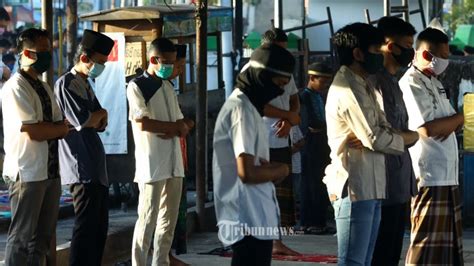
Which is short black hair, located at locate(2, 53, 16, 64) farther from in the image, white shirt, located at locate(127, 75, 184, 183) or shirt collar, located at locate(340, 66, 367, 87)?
shirt collar, located at locate(340, 66, 367, 87)

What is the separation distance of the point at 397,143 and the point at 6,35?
49.9ft

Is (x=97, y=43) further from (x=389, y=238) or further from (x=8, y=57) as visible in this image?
(x=8, y=57)

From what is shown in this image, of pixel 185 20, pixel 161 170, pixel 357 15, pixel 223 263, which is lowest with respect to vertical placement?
pixel 223 263

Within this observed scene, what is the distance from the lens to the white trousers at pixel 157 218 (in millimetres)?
8805

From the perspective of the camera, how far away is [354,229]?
7.12 m

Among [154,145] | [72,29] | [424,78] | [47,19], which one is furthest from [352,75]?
[72,29]

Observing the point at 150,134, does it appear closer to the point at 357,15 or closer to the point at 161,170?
the point at 161,170

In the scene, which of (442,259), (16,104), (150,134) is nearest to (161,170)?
(150,134)

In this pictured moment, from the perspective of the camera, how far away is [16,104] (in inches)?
307

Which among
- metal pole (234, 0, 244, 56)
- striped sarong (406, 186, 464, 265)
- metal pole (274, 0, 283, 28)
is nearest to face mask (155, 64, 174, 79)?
striped sarong (406, 186, 464, 265)

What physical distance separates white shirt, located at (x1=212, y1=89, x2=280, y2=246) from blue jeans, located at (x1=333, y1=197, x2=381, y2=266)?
1.01 meters

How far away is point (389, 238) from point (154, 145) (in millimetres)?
2014

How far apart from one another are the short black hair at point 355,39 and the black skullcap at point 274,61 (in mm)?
1219

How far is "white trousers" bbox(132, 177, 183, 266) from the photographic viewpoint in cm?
880
